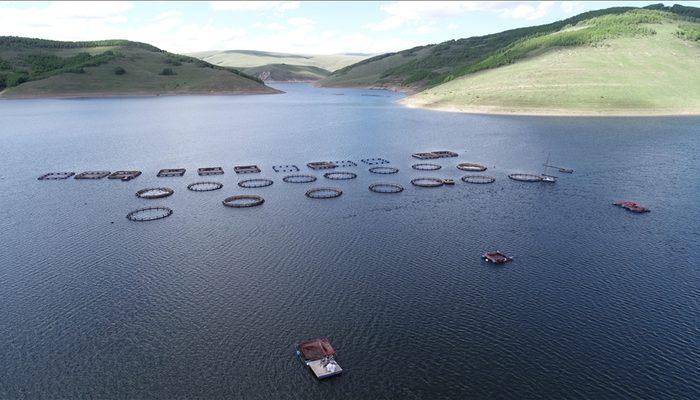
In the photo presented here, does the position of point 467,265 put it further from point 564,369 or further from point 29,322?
point 29,322

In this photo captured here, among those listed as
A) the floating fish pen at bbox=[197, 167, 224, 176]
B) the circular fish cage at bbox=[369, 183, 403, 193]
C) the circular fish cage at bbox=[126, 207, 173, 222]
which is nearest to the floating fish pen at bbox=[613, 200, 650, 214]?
the circular fish cage at bbox=[369, 183, 403, 193]

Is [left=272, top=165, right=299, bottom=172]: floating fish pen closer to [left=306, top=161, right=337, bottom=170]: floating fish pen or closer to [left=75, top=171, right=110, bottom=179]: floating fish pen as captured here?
[left=306, top=161, right=337, bottom=170]: floating fish pen

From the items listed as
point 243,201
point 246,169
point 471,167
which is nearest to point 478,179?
point 471,167

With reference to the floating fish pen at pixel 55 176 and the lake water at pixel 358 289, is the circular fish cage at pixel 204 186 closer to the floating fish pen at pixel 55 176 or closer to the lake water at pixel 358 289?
the lake water at pixel 358 289

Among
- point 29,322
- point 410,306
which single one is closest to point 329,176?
point 410,306

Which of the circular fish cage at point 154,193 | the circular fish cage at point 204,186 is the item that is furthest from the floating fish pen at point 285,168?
the circular fish cage at point 154,193
